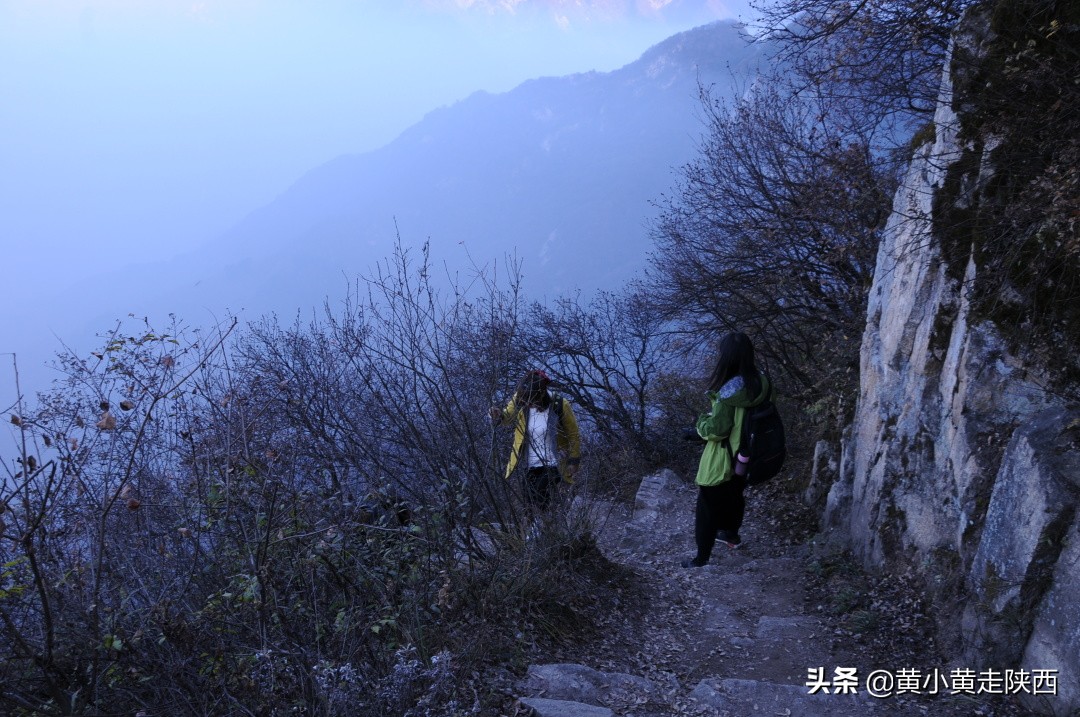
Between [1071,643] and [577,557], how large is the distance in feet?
9.18

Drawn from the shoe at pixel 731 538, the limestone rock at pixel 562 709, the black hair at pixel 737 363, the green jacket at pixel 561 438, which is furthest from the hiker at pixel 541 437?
the limestone rock at pixel 562 709

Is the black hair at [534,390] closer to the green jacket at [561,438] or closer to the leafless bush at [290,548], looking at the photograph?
the green jacket at [561,438]

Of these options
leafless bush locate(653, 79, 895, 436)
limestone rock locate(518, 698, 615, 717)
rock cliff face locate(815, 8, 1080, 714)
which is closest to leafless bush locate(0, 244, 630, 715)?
limestone rock locate(518, 698, 615, 717)

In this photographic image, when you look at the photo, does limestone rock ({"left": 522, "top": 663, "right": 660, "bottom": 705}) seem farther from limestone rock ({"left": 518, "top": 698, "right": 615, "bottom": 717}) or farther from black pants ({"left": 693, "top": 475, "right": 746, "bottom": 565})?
black pants ({"left": 693, "top": 475, "right": 746, "bottom": 565})

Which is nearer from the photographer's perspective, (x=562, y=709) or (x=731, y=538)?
(x=562, y=709)

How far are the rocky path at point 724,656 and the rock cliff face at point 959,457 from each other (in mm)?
462

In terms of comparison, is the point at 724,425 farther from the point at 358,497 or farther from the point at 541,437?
the point at 358,497

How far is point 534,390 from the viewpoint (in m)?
5.67

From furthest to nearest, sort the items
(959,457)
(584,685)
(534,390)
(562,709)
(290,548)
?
(534,390) < (959,457) < (290,548) < (584,685) < (562,709)

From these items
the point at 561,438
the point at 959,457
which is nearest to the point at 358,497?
the point at 561,438

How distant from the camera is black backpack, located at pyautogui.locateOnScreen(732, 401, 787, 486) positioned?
17.3 feet

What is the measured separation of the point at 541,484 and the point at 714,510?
137 centimetres

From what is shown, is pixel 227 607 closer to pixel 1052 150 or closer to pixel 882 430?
pixel 882 430

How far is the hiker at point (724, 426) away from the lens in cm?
526
